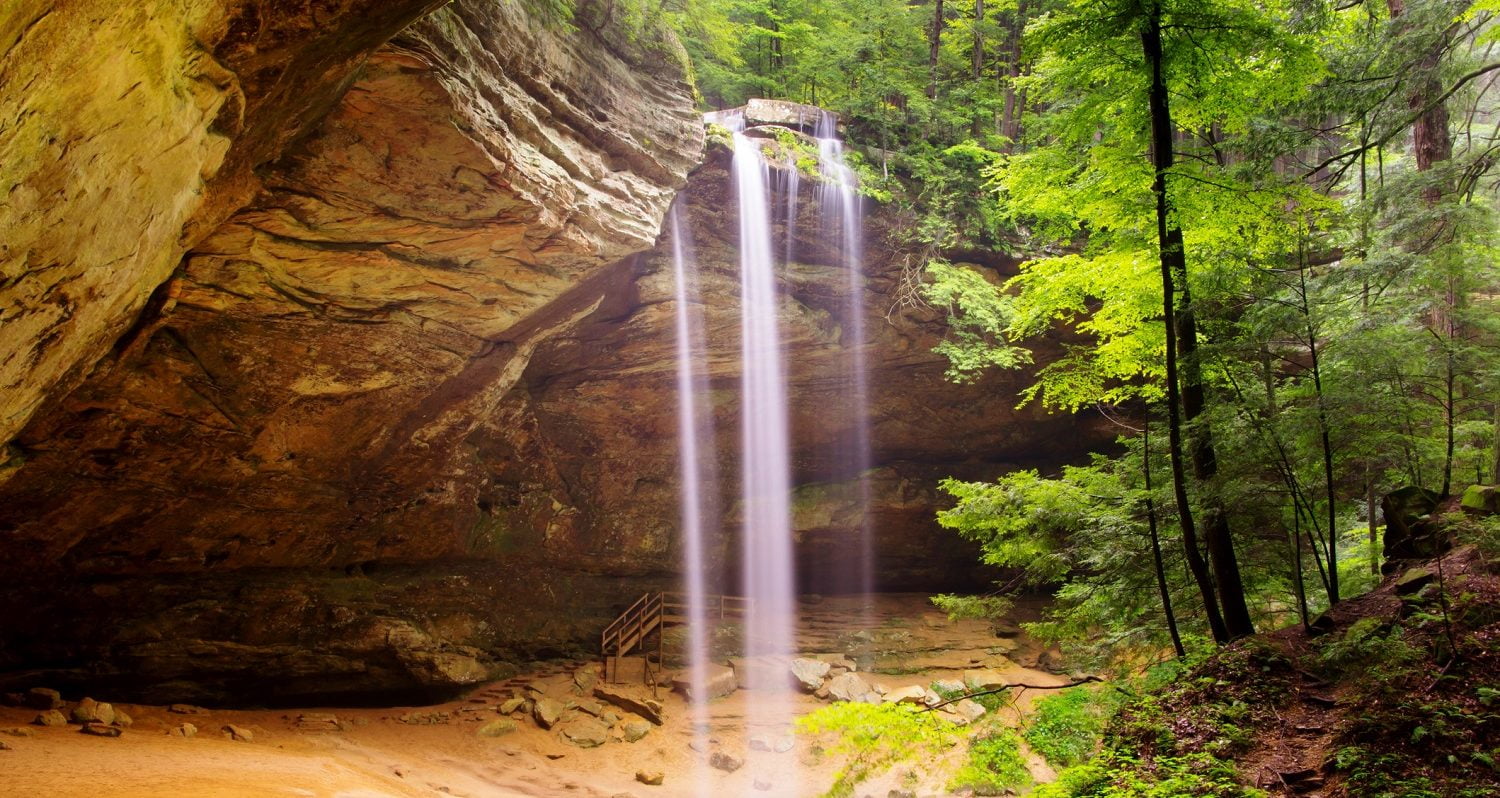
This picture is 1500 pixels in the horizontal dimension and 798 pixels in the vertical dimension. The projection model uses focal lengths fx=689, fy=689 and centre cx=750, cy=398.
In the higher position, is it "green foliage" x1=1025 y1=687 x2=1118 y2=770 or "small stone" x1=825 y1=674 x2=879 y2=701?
"green foliage" x1=1025 y1=687 x2=1118 y2=770

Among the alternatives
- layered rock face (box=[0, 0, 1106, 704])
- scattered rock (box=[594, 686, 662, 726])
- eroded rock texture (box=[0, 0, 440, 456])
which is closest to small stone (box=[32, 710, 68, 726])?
layered rock face (box=[0, 0, 1106, 704])

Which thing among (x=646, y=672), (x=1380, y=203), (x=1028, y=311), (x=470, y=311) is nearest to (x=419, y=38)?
(x=470, y=311)

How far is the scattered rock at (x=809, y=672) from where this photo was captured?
14.0m

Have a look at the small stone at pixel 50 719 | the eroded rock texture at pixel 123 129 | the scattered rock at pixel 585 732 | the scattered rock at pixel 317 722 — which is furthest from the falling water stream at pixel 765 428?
the small stone at pixel 50 719

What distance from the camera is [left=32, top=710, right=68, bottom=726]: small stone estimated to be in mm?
7590

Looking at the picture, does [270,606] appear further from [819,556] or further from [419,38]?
[819,556]

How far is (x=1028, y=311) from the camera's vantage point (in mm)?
7098

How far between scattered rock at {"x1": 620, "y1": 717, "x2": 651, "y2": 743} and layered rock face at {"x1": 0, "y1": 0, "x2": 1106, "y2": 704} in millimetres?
3061

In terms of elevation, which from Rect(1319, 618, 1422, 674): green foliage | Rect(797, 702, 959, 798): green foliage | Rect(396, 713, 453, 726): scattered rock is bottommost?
Rect(396, 713, 453, 726): scattered rock

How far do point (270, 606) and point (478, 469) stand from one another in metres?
4.08

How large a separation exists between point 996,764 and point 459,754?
28.9 ft

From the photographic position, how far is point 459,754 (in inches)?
420

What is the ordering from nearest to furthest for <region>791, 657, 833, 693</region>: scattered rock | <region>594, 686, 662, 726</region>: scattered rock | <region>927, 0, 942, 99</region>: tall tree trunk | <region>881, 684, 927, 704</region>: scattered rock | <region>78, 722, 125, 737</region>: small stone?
<region>78, 722, 125, 737</region>: small stone
<region>594, 686, 662, 726</region>: scattered rock
<region>881, 684, 927, 704</region>: scattered rock
<region>791, 657, 833, 693</region>: scattered rock
<region>927, 0, 942, 99</region>: tall tree trunk

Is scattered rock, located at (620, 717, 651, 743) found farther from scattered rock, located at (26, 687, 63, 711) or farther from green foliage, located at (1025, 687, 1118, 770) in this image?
green foliage, located at (1025, 687, 1118, 770)
